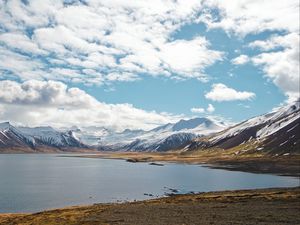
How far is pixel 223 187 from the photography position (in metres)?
156

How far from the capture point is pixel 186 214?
81.3 metres

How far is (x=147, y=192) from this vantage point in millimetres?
141375

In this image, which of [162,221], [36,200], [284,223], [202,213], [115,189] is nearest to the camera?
[284,223]

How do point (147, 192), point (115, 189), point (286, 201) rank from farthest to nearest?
point (115, 189) < point (147, 192) < point (286, 201)

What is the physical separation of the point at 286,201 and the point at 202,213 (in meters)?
27.6

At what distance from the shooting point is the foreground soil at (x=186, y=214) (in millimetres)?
72750

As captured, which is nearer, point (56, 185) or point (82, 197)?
point (82, 197)

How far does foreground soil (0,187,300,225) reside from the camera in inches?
2864

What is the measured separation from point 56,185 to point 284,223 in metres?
117

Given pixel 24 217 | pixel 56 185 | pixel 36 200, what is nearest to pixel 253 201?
pixel 24 217

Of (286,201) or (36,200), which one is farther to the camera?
(36,200)

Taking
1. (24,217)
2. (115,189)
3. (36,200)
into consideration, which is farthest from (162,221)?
(115,189)

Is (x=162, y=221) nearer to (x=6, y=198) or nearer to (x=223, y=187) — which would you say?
(x=6, y=198)

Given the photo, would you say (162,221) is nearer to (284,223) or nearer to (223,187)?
(284,223)
